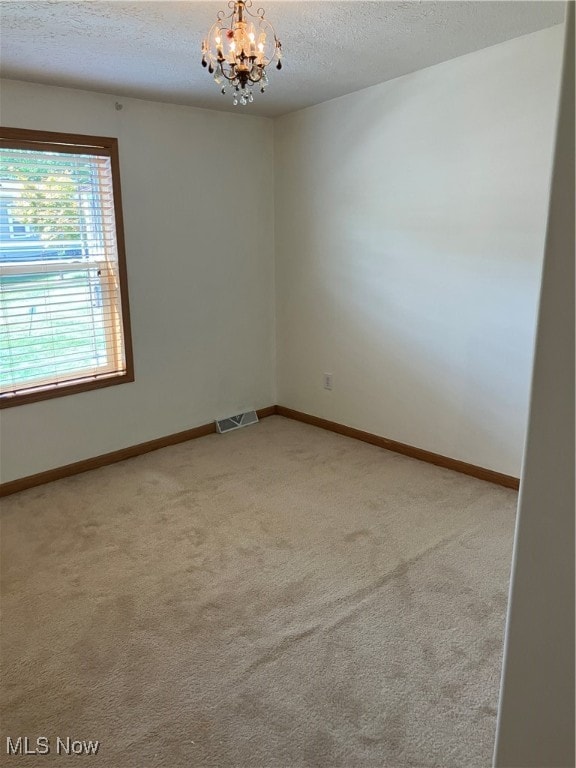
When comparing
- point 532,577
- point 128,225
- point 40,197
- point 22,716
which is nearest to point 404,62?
point 128,225

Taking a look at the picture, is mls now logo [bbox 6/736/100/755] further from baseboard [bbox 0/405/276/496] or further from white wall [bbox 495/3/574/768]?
baseboard [bbox 0/405/276/496]

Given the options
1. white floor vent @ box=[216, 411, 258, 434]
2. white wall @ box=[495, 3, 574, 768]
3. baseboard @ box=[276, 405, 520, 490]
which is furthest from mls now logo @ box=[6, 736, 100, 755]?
white floor vent @ box=[216, 411, 258, 434]

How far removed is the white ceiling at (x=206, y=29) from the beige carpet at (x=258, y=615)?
229cm

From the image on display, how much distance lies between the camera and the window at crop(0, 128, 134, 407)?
313 cm

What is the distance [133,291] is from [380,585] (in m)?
2.40

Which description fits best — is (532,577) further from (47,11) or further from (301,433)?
(301,433)

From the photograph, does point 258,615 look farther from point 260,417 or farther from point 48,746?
point 260,417

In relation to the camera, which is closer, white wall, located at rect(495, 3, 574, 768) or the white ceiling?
white wall, located at rect(495, 3, 574, 768)

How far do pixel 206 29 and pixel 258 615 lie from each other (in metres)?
2.44

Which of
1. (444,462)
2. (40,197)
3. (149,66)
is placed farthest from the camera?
(444,462)

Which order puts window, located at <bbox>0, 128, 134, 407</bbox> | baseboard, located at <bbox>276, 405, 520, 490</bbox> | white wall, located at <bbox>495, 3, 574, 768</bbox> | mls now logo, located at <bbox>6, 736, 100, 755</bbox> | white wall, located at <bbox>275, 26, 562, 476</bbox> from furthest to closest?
baseboard, located at <bbox>276, 405, 520, 490</bbox>
window, located at <bbox>0, 128, 134, 407</bbox>
white wall, located at <bbox>275, 26, 562, 476</bbox>
mls now logo, located at <bbox>6, 736, 100, 755</bbox>
white wall, located at <bbox>495, 3, 574, 768</bbox>

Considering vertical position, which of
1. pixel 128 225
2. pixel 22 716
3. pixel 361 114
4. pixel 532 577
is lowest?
pixel 22 716

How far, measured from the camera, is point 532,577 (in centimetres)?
84

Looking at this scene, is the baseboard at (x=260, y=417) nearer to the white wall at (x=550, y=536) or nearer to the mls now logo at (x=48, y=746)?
the mls now logo at (x=48, y=746)
